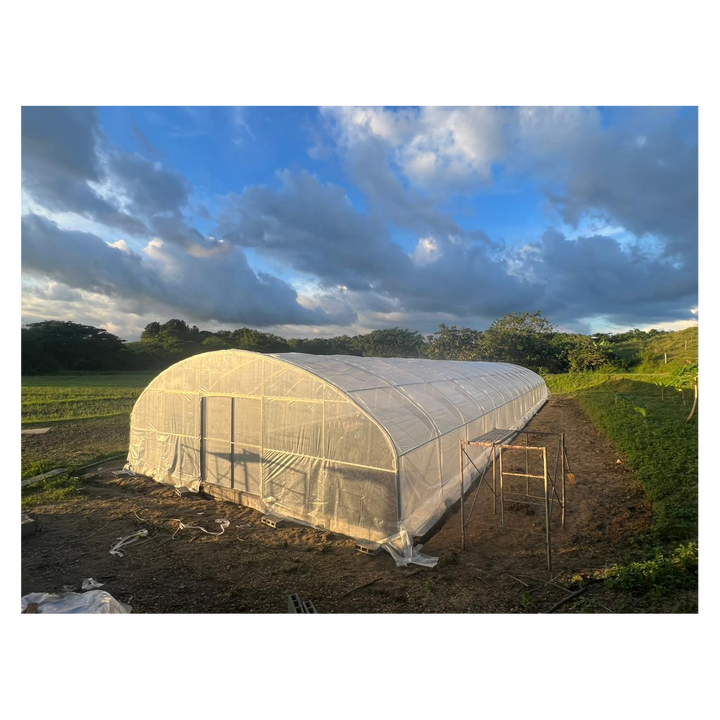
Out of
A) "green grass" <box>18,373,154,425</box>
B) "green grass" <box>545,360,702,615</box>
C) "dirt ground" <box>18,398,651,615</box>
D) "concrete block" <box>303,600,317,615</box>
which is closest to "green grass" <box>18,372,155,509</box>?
"green grass" <box>18,373,154,425</box>

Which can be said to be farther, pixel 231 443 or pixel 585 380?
pixel 585 380

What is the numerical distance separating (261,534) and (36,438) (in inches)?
590

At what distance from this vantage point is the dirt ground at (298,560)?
18.7 ft

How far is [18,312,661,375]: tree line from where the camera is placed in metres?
38.2

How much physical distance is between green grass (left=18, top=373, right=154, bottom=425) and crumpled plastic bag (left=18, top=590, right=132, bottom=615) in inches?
762

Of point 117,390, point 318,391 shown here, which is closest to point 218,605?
point 318,391

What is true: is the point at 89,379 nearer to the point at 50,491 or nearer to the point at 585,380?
the point at 50,491

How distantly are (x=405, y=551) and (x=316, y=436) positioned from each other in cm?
290

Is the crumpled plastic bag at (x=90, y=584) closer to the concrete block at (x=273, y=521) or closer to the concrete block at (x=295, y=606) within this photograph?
the concrete block at (x=273, y=521)

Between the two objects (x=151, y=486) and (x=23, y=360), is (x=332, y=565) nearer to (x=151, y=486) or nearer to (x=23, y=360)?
(x=151, y=486)

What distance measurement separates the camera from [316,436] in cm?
834

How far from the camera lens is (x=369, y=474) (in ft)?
24.7

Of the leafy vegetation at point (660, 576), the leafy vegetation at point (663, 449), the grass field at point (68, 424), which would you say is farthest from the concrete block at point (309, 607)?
the grass field at point (68, 424)

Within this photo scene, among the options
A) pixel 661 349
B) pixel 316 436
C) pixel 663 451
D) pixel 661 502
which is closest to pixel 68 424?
pixel 316 436
